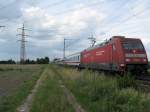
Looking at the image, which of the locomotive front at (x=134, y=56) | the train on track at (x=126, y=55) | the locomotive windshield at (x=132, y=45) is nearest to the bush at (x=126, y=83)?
the train on track at (x=126, y=55)

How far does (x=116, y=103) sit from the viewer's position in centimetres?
1409

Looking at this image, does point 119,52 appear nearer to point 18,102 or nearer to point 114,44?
point 114,44

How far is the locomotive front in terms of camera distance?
28.6 metres

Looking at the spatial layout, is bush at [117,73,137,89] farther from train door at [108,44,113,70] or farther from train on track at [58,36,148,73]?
train door at [108,44,113,70]

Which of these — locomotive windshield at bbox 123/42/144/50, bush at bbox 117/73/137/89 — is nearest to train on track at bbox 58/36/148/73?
locomotive windshield at bbox 123/42/144/50

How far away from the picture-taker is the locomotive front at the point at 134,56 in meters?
28.6

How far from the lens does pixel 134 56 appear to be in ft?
95.8

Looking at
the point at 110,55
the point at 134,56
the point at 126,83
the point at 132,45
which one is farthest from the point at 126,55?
the point at 126,83

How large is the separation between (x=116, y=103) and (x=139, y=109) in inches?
77.0

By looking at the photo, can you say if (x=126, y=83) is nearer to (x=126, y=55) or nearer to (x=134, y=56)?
(x=126, y=55)

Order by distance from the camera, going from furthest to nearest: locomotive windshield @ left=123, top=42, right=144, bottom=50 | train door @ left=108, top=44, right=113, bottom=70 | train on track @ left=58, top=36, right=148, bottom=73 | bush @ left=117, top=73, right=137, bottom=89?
train door @ left=108, top=44, right=113, bottom=70 < locomotive windshield @ left=123, top=42, right=144, bottom=50 < train on track @ left=58, top=36, right=148, bottom=73 < bush @ left=117, top=73, right=137, bottom=89

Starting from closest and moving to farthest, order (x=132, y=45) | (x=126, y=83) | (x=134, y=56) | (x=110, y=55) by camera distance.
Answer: (x=126, y=83) → (x=134, y=56) → (x=132, y=45) → (x=110, y=55)

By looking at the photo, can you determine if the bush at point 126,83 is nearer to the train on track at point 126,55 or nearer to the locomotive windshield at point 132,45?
the train on track at point 126,55

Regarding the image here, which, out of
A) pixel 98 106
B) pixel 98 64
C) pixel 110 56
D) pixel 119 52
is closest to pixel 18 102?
pixel 98 106
